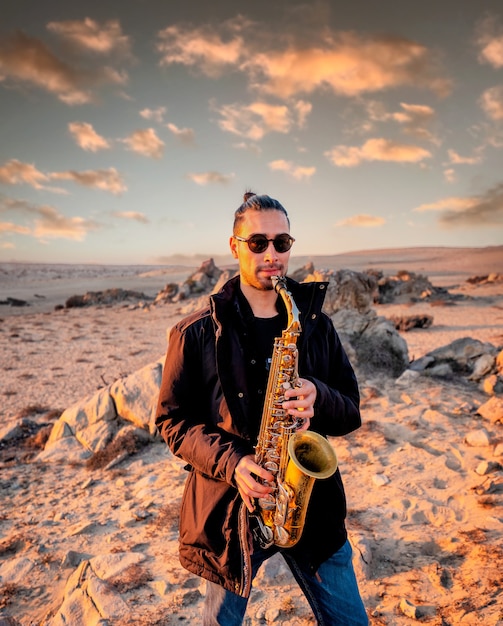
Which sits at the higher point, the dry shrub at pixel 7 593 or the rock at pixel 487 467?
the rock at pixel 487 467

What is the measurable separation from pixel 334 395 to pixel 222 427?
2.47 ft

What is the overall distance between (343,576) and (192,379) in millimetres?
1608

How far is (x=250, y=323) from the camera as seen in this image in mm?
2703

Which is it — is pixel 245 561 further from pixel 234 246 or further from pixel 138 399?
pixel 138 399

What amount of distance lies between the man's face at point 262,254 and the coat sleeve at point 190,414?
0.53 meters

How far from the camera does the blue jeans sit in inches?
93.9

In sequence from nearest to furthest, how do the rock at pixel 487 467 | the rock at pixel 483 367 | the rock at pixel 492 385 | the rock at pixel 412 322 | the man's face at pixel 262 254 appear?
the man's face at pixel 262 254 → the rock at pixel 487 467 → the rock at pixel 492 385 → the rock at pixel 483 367 → the rock at pixel 412 322

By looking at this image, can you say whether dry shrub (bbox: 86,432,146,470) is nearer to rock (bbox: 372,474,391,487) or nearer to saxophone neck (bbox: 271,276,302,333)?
rock (bbox: 372,474,391,487)

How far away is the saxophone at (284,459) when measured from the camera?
2322 millimetres

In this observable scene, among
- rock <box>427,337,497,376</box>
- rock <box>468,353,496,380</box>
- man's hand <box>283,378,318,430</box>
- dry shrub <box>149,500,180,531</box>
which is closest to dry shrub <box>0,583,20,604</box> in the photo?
dry shrub <box>149,500,180,531</box>

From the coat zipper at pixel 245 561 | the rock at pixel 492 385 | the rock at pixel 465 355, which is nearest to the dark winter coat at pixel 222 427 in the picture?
the coat zipper at pixel 245 561

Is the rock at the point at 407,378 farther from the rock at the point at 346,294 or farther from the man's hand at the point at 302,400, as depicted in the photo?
the man's hand at the point at 302,400

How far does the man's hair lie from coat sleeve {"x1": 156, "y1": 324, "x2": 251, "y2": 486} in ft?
2.80

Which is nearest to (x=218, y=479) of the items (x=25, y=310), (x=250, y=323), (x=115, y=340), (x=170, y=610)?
(x=250, y=323)
